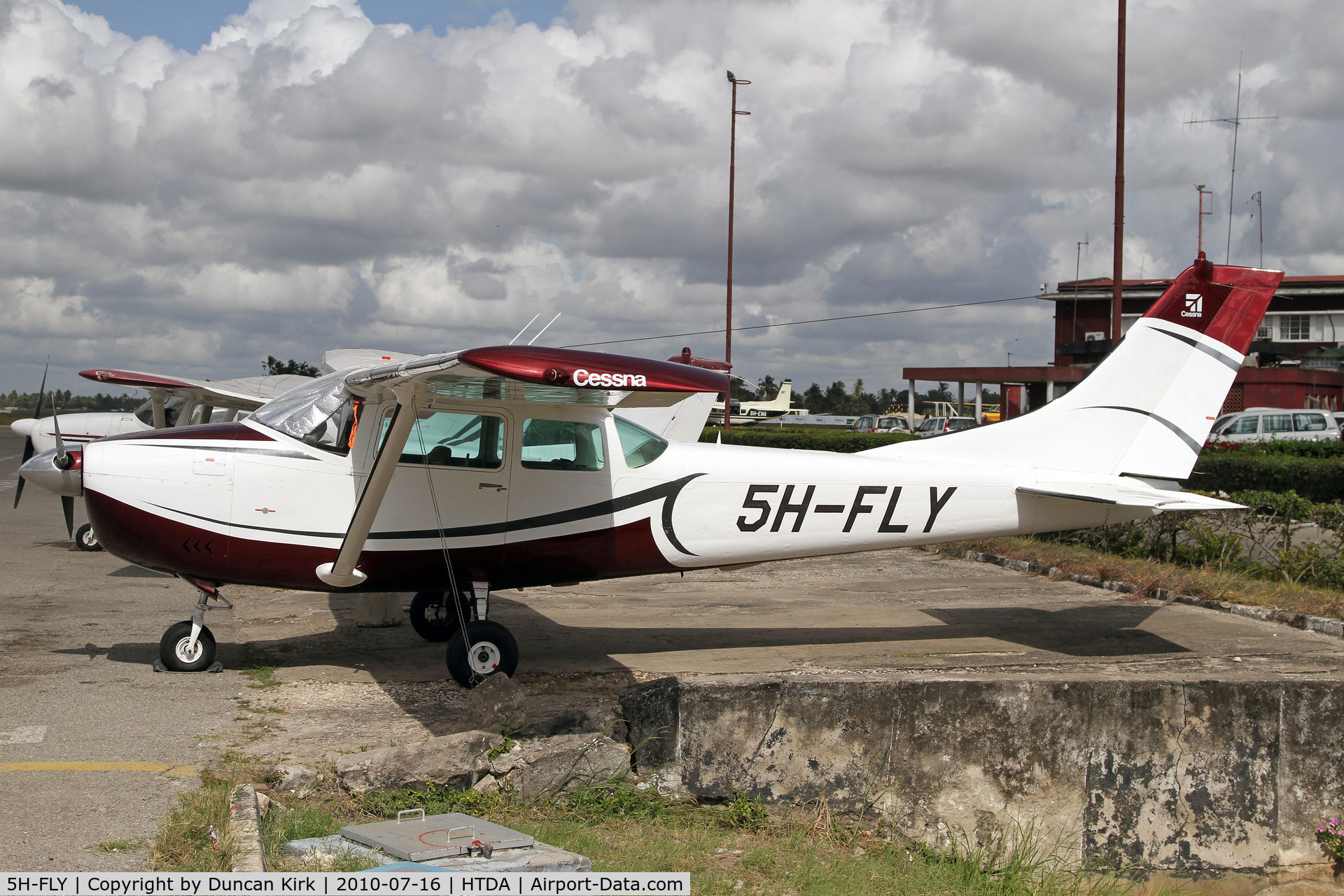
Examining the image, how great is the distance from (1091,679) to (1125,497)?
112 inches

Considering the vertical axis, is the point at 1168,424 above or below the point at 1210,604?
above

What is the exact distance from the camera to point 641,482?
24.8ft

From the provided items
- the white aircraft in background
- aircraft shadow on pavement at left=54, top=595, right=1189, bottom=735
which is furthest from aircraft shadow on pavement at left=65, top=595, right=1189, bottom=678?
the white aircraft in background

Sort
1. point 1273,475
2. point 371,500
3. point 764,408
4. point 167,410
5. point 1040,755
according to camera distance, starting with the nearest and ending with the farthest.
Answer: point 1040,755 < point 371,500 < point 1273,475 < point 167,410 < point 764,408

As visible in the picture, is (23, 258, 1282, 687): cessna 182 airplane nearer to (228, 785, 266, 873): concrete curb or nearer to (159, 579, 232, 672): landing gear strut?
(159, 579, 232, 672): landing gear strut

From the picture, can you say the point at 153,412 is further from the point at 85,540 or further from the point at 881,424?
the point at 881,424

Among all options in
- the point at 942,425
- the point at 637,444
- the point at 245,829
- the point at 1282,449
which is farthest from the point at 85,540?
the point at 942,425

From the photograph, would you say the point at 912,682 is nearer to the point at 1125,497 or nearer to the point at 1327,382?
the point at 1125,497

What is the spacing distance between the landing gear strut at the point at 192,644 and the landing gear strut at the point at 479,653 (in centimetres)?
177

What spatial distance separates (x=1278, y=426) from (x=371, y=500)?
1084 inches

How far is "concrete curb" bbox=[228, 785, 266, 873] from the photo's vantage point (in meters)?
3.67

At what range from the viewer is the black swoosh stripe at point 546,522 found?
7016mm

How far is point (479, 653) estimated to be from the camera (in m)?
7.03

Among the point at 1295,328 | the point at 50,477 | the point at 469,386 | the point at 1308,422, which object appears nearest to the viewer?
the point at 469,386
